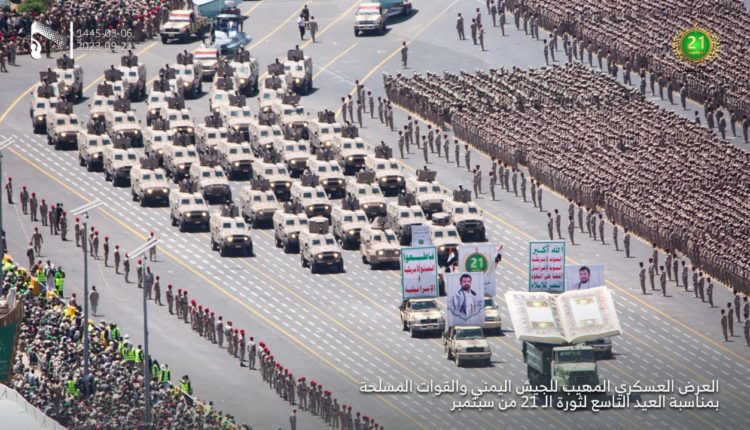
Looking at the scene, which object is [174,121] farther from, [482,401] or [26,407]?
[26,407]

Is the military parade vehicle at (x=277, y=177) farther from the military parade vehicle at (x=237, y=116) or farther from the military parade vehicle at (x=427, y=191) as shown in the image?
the military parade vehicle at (x=237, y=116)

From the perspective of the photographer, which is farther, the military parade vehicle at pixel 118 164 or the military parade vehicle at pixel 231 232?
the military parade vehicle at pixel 118 164

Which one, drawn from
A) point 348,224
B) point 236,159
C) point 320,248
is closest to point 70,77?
point 236,159

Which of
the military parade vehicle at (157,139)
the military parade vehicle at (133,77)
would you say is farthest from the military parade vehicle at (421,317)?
the military parade vehicle at (133,77)

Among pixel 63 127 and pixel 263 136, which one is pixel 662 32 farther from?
pixel 63 127

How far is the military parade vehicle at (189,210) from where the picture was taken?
133125 mm

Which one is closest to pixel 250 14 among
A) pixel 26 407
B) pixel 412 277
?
pixel 412 277

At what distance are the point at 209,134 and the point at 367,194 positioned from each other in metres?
13.9

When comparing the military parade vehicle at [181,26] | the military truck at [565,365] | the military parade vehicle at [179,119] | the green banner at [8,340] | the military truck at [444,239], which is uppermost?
the green banner at [8,340]

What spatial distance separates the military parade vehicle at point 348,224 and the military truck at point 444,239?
4.20 metres

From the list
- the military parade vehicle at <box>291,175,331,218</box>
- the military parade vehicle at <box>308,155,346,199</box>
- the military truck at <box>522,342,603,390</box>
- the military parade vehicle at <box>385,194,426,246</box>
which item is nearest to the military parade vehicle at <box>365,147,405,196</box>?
the military parade vehicle at <box>308,155,346,199</box>

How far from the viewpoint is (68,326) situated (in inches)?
4574

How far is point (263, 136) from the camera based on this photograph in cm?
14488

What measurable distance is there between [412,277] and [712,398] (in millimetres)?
16803
